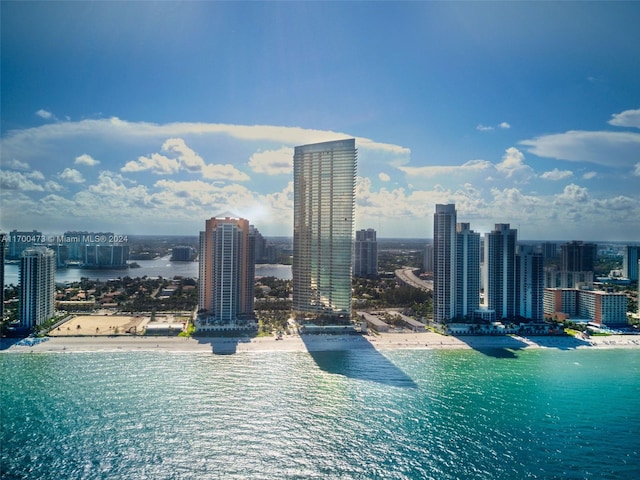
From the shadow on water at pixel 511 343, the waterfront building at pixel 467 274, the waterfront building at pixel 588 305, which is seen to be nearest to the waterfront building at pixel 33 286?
the shadow on water at pixel 511 343

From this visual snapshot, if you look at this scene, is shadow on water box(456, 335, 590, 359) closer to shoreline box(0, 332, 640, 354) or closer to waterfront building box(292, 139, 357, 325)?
shoreline box(0, 332, 640, 354)

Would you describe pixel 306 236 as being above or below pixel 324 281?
above

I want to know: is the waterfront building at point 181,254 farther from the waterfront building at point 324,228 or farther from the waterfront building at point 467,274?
the waterfront building at point 467,274

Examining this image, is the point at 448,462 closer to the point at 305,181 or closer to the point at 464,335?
the point at 464,335

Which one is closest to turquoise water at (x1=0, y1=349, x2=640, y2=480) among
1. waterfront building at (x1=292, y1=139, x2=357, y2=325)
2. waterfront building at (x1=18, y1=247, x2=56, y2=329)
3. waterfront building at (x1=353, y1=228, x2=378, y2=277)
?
waterfront building at (x1=18, y1=247, x2=56, y2=329)

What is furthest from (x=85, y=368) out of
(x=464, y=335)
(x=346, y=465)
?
(x=464, y=335)
